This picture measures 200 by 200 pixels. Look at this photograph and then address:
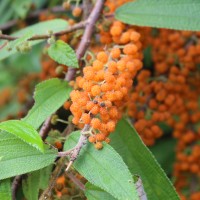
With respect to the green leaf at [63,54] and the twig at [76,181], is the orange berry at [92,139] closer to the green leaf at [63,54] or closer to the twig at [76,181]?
the twig at [76,181]

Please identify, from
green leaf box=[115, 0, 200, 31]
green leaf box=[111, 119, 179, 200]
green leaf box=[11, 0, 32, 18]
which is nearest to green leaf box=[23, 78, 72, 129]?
green leaf box=[111, 119, 179, 200]

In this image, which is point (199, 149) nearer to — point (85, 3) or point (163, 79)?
point (163, 79)

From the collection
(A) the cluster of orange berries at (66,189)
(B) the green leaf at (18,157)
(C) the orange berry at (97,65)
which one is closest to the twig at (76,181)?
(A) the cluster of orange berries at (66,189)

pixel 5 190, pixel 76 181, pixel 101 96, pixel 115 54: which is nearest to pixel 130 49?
pixel 115 54

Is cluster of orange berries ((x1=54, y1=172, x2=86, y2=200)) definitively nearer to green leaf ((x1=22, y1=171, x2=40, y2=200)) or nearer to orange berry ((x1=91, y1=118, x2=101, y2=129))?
green leaf ((x1=22, y1=171, x2=40, y2=200))

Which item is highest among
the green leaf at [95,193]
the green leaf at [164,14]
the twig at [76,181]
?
the green leaf at [164,14]

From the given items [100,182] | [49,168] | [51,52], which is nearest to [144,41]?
[51,52]
